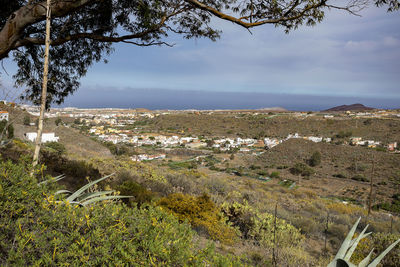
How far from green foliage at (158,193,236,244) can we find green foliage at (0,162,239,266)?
305 cm

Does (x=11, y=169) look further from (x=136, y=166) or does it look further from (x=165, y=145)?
(x=165, y=145)

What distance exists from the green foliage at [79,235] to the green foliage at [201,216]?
3.05 meters

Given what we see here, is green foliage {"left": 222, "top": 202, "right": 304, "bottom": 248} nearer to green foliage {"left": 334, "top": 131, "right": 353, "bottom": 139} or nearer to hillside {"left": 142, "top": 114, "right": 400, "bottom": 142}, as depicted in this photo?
hillside {"left": 142, "top": 114, "right": 400, "bottom": 142}

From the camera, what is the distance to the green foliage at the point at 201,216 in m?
4.86

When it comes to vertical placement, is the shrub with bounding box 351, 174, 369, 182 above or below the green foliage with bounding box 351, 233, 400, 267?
below

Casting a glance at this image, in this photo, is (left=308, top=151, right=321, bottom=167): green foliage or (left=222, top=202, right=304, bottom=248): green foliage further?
(left=308, top=151, right=321, bottom=167): green foliage

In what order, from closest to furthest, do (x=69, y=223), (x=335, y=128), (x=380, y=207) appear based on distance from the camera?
(x=69, y=223)
(x=380, y=207)
(x=335, y=128)

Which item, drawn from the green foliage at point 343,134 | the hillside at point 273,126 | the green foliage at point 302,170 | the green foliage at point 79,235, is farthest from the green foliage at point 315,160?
the green foliage at point 79,235

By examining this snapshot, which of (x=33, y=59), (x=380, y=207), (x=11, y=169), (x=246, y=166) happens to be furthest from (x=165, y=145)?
(x=11, y=169)

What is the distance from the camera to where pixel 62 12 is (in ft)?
12.6

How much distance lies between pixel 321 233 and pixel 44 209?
709 centimetres

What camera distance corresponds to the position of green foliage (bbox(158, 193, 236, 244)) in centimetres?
486

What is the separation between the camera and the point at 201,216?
5266 mm

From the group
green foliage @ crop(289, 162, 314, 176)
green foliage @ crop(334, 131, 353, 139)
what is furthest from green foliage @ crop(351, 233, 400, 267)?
green foliage @ crop(334, 131, 353, 139)
